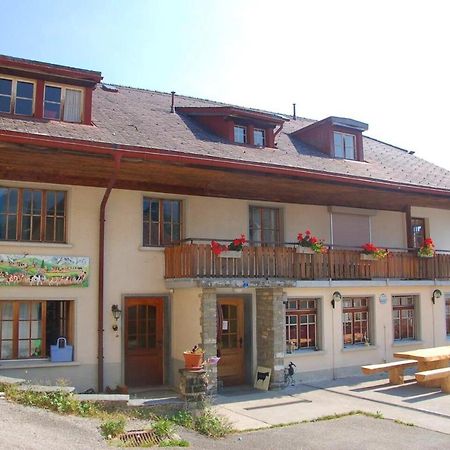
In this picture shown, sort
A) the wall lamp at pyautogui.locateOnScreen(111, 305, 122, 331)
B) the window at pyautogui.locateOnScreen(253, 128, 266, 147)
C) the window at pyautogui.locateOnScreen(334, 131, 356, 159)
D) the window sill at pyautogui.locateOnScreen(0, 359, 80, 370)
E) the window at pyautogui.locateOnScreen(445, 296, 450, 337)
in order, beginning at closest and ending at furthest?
the window sill at pyautogui.locateOnScreen(0, 359, 80, 370)
the wall lamp at pyautogui.locateOnScreen(111, 305, 122, 331)
the window at pyautogui.locateOnScreen(253, 128, 266, 147)
the window at pyautogui.locateOnScreen(445, 296, 450, 337)
the window at pyautogui.locateOnScreen(334, 131, 356, 159)

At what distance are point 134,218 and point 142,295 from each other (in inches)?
74.7

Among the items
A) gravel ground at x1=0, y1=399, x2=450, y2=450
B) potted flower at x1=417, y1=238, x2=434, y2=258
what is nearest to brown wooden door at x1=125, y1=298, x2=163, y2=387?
gravel ground at x1=0, y1=399, x2=450, y2=450

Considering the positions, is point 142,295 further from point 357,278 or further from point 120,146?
point 357,278

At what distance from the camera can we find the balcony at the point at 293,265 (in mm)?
13586

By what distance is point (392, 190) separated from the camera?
17156 millimetres

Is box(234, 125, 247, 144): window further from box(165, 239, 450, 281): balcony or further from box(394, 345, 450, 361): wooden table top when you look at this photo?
→ box(394, 345, 450, 361): wooden table top

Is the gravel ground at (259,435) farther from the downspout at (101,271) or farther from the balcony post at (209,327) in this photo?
the downspout at (101,271)

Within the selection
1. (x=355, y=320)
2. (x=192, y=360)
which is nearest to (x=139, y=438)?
(x=192, y=360)

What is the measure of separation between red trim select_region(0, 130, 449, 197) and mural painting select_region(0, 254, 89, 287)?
271cm

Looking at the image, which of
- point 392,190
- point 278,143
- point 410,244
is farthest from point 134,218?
point 410,244

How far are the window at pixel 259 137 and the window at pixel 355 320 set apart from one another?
5.23 meters

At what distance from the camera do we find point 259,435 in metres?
9.96

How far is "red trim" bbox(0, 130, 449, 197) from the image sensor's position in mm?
11539

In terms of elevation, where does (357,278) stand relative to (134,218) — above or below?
below
